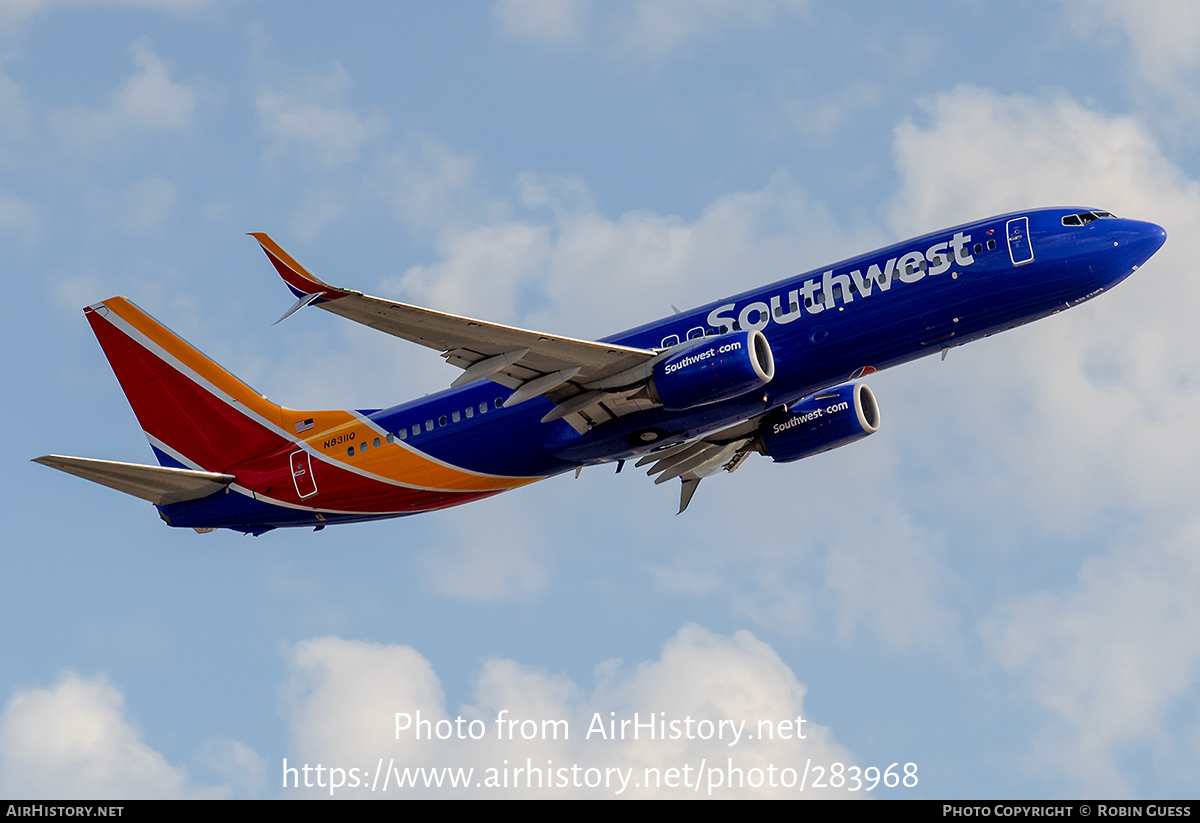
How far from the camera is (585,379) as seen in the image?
→ 135 feet

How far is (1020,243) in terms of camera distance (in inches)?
1601

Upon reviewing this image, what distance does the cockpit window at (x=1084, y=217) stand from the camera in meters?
40.8

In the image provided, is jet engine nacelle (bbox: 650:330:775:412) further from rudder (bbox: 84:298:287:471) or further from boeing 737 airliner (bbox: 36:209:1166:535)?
rudder (bbox: 84:298:287:471)

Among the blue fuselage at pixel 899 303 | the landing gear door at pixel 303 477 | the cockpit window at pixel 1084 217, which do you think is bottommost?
the landing gear door at pixel 303 477

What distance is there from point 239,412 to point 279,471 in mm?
3259

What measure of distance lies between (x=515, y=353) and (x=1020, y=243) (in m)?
15.6

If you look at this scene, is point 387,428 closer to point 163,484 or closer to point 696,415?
point 163,484

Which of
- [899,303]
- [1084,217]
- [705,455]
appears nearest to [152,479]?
[705,455]

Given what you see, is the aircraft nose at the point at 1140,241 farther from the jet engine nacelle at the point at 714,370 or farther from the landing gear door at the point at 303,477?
the landing gear door at the point at 303,477

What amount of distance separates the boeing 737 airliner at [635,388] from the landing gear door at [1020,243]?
43mm

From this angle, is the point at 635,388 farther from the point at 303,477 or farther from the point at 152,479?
the point at 152,479

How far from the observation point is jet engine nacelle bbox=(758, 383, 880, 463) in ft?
156

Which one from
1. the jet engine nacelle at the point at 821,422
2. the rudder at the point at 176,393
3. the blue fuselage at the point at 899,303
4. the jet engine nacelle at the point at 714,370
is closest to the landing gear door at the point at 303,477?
the rudder at the point at 176,393

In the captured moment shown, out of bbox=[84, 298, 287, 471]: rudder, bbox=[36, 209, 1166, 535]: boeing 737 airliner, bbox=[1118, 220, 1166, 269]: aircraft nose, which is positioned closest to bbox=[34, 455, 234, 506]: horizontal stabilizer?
bbox=[36, 209, 1166, 535]: boeing 737 airliner
